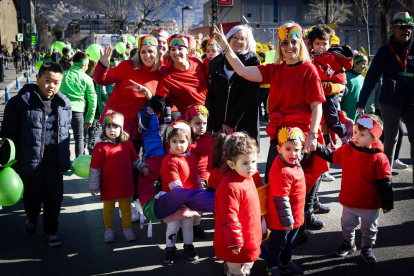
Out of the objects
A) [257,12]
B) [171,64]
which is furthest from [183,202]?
[257,12]

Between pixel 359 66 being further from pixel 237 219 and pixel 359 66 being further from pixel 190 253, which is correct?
pixel 237 219

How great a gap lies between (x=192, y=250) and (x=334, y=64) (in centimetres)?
248

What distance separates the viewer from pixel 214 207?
12.5 feet

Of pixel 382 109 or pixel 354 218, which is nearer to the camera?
pixel 354 218

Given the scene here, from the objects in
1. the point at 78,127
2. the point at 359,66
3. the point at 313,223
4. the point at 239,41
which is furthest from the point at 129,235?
the point at 359,66

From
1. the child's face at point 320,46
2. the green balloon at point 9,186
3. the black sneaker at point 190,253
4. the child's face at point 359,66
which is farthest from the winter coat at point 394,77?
the green balloon at point 9,186

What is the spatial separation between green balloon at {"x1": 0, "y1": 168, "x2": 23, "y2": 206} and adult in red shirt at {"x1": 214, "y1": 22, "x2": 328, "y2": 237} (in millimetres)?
2413

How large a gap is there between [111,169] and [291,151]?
6.47 feet

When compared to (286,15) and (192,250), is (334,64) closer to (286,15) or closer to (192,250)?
(192,250)

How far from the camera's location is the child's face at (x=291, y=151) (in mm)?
3666

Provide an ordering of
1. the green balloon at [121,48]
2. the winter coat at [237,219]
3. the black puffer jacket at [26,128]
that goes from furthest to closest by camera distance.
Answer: the green balloon at [121,48] < the black puffer jacket at [26,128] < the winter coat at [237,219]

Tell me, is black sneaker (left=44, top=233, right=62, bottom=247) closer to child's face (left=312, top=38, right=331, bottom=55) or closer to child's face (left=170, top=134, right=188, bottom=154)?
child's face (left=170, top=134, right=188, bottom=154)

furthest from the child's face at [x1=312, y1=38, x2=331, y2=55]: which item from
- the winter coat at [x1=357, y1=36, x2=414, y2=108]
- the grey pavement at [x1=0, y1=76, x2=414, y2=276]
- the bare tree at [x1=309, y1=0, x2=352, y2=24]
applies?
the bare tree at [x1=309, y1=0, x2=352, y2=24]

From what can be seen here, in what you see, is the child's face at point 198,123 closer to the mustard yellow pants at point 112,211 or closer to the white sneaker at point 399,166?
the mustard yellow pants at point 112,211
